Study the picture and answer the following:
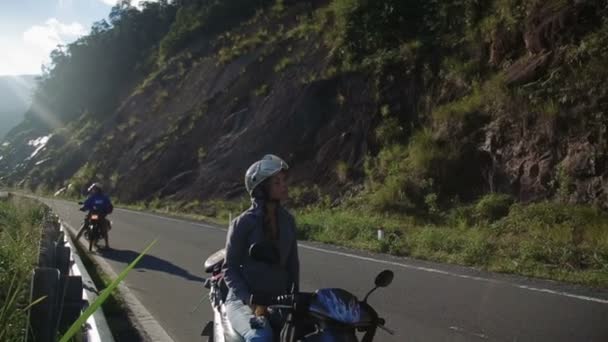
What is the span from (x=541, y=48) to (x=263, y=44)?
2219 centimetres

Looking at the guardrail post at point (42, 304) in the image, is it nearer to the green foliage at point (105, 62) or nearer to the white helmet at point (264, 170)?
the white helmet at point (264, 170)

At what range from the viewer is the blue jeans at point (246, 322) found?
3500 mm

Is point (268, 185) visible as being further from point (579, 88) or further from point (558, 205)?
point (579, 88)

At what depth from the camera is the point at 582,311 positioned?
7312 millimetres

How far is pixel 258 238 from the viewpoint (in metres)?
4.11

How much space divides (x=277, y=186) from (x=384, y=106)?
19215mm

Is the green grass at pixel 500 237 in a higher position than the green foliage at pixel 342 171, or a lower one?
lower


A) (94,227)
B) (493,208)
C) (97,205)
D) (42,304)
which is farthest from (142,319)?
(493,208)

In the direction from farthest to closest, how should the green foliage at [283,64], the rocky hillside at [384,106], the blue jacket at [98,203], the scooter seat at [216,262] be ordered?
the green foliage at [283,64] < the rocky hillside at [384,106] < the blue jacket at [98,203] < the scooter seat at [216,262]

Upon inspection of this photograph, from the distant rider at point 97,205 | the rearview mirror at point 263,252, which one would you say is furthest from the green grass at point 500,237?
the rearview mirror at point 263,252

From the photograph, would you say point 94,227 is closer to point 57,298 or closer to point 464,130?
point 464,130

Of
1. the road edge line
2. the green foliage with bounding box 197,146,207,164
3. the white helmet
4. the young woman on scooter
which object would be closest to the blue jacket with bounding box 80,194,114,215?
the road edge line

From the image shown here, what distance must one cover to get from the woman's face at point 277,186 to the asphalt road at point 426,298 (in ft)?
10.4

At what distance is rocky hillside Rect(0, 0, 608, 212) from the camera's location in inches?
610
